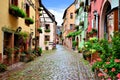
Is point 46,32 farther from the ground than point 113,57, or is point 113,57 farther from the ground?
point 46,32

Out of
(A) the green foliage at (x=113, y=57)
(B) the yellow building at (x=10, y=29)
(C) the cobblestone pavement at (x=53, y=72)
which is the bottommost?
(C) the cobblestone pavement at (x=53, y=72)

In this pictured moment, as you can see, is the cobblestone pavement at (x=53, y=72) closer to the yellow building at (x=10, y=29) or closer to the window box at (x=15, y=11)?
the yellow building at (x=10, y=29)

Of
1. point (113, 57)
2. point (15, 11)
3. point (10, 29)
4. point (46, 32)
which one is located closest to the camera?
point (113, 57)

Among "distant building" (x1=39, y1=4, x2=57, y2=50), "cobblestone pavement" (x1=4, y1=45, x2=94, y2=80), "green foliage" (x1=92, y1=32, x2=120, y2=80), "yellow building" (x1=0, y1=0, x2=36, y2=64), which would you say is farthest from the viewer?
"distant building" (x1=39, y1=4, x2=57, y2=50)

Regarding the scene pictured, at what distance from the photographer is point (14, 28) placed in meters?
18.1

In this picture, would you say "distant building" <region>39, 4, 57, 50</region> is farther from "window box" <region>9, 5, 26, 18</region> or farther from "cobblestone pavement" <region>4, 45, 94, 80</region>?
"cobblestone pavement" <region>4, 45, 94, 80</region>

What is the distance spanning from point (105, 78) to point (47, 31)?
43540 mm

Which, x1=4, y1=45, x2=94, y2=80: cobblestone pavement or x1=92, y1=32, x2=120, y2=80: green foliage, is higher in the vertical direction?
x1=92, y1=32, x2=120, y2=80: green foliage

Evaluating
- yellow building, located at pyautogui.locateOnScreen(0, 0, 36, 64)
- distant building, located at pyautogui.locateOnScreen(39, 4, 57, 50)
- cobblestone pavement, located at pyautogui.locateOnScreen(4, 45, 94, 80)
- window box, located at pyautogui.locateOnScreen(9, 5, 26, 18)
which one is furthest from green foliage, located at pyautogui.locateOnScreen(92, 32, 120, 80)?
distant building, located at pyautogui.locateOnScreen(39, 4, 57, 50)

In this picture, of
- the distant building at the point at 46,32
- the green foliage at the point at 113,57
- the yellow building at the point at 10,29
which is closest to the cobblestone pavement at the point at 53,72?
the yellow building at the point at 10,29

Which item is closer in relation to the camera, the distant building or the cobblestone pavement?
the cobblestone pavement

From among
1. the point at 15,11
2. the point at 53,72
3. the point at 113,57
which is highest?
the point at 15,11

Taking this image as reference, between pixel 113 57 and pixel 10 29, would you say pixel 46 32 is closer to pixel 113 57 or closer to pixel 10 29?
pixel 10 29

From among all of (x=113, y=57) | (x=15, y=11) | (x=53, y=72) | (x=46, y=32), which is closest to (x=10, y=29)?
(x=15, y=11)
